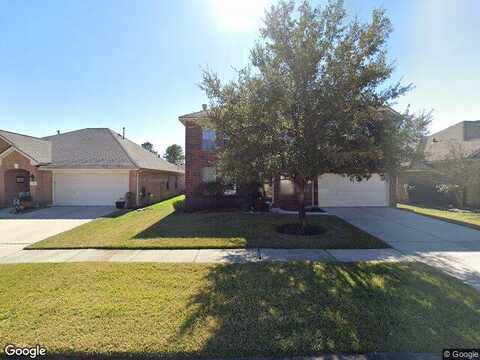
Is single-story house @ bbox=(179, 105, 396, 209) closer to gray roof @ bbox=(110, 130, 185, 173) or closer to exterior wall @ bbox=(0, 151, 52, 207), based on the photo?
gray roof @ bbox=(110, 130, 185, 173)

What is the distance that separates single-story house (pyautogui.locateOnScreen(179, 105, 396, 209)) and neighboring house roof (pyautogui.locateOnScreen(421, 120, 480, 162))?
17.6 feet

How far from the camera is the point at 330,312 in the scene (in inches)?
146

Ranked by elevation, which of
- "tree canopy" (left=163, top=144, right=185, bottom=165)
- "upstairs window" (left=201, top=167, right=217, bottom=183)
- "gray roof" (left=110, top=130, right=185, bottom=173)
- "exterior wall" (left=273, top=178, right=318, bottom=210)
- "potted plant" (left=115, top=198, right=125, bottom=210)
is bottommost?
"potted plant" (left=115, top=198, right=125, bottom=210)

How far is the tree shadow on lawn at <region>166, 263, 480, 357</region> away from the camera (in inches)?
120

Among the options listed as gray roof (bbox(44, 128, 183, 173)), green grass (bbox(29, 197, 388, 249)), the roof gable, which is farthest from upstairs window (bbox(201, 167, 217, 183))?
the roof gable

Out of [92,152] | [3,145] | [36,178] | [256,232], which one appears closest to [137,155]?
[92,152]

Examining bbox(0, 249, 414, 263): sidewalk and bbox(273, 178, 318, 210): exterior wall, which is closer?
bbox(0, 249, 414, 263): sidewalk

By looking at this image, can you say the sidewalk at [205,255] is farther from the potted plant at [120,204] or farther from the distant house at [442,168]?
the distant house at [442,168]

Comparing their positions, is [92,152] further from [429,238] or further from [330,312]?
[429,238]

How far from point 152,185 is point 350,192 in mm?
14403

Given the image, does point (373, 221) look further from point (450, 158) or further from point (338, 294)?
point (450, 158)

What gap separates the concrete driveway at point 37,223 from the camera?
26.2 feet

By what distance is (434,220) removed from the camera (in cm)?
1112

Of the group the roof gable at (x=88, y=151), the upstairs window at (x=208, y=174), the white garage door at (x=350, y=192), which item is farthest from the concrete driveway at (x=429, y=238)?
the roof gable at (x=88, y=151)
